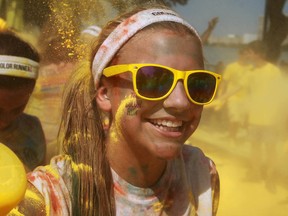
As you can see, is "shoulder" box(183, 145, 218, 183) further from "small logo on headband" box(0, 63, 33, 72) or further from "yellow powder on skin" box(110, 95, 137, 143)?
"small logo on headband" box(0, 63, 33, 72)

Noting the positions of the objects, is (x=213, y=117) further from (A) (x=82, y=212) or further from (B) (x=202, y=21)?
(A) (x=82, y=212)

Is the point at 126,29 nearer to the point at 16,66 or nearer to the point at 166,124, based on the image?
the point at 166,124

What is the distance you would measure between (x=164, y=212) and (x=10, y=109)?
2.39 feet

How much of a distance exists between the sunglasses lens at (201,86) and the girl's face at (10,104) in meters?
0.75

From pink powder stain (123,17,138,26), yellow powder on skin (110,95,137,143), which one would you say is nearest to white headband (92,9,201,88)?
pink powder stain (123,17,138,26)

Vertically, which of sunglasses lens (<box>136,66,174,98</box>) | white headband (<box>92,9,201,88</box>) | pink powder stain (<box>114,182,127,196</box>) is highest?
white headband (<box>92,9,201,88</box>)

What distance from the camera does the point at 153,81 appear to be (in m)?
1.46

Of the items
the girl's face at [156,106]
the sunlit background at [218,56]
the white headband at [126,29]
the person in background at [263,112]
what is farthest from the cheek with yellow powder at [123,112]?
the person in background at [263,112]

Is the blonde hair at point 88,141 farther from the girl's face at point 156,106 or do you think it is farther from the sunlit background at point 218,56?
the sunlit background at point 218,56

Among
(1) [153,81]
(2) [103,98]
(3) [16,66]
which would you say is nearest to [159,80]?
(1) [153,81]

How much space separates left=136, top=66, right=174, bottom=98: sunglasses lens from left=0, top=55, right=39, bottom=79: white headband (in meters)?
0.61

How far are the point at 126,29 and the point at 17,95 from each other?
0.61 m

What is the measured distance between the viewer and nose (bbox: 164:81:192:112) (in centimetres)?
145

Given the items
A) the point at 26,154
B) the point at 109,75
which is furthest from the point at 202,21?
the point at 109,75
